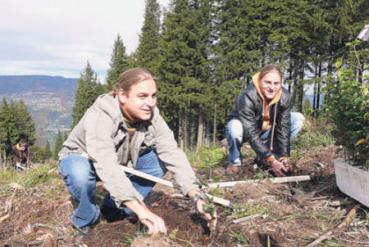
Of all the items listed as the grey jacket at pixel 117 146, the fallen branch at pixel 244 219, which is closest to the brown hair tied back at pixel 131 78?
the grey jacket at pixel 117 146

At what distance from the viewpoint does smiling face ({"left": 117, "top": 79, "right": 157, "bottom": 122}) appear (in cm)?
261

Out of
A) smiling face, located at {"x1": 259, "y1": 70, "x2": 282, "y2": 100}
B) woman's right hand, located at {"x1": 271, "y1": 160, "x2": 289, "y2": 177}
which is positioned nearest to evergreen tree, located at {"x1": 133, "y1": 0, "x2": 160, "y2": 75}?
smiling face, located at {"x1": 259, "y1": 70, "x2": 282, "y2": 100}

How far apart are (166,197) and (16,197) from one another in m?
1.42

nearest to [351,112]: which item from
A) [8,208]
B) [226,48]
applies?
[8,208]

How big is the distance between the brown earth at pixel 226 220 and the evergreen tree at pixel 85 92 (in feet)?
151

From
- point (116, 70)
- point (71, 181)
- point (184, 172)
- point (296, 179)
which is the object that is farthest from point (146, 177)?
point (116, 70)

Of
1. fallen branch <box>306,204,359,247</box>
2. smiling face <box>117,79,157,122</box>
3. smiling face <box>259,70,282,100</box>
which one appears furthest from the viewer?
smiling face <box>259,70,282,100</box>

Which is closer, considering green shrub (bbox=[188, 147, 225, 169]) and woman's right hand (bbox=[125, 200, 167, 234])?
woman's right hand (bbox=[125, 200, 167, 234])

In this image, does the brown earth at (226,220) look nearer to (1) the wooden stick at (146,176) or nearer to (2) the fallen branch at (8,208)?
(2) the fallen branch at (8,208)

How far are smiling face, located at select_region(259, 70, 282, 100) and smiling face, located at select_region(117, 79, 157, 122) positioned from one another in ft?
5.32

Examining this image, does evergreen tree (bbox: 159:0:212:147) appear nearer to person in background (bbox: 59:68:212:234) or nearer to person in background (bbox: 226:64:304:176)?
person in background (bbox: 226:64:304:176)

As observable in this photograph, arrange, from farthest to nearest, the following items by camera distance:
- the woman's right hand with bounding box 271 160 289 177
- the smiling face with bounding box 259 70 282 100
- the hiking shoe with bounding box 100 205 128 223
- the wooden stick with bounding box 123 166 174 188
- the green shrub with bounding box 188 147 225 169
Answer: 1. the green shrub with bounding box 188 147 225 169
2. the smiling face with bounding box 259 70 282 100
3. the woman's right hand with bounding box 271 160 289 177
4. the hiking shoe with bounding box 100 205 128 223
5. the wooden stick with bounding box 123 166 174 188

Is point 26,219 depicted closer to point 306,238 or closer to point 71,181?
point 71,181

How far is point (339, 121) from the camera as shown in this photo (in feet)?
9.86
